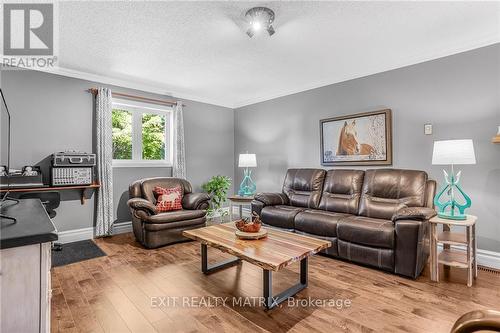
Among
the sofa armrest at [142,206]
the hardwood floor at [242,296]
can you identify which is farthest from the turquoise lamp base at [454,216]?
the sofa armrest at [142,206]

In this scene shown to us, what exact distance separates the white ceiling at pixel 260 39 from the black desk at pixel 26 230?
189 centimetres

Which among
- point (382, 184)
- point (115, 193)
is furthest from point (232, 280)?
point (115, 193)

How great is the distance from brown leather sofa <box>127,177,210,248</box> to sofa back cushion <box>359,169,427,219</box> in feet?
7.66

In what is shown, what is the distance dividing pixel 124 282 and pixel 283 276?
155 cm

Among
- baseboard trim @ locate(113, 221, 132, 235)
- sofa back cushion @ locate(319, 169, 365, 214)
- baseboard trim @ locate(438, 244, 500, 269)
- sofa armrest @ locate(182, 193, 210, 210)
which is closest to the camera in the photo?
baseboard trim @ locate(438, 244, 500, 269)

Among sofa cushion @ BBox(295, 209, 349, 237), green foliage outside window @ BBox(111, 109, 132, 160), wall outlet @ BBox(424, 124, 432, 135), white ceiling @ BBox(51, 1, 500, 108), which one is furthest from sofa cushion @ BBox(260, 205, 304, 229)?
green foliage outside window @ BBox(111, 109, 132, 160)

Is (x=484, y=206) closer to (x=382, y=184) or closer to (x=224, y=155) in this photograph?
(x=382, y=184)

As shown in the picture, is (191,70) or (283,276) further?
(191,70)

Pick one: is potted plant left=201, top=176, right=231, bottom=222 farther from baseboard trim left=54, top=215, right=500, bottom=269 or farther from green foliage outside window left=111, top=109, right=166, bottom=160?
baseboard trim left=54, top=215, right=500, bottom=269

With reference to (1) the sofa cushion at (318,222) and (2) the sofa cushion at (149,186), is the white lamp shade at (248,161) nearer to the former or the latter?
(2) the sofa cushion at (149,186)

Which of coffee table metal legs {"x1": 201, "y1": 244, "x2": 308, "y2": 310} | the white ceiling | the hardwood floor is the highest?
the white ceiling

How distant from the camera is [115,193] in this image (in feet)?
13.8

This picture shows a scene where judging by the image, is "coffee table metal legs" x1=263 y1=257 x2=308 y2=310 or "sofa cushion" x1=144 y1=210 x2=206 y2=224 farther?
"sofa cushion" x1=144 y1=210 x2=206 y2=224

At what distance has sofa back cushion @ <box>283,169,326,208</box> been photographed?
12.8 ft
